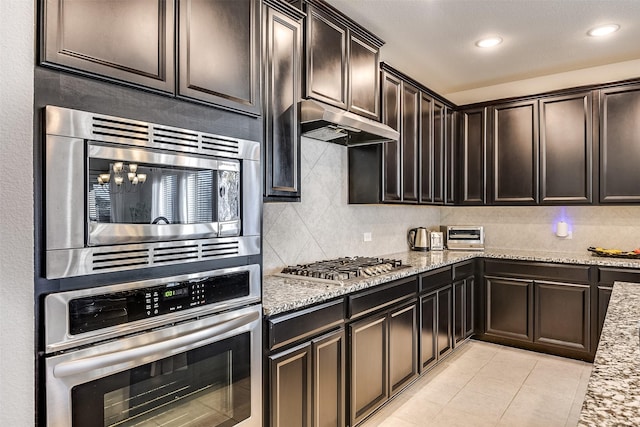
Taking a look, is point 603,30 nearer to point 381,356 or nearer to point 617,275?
point 617,275

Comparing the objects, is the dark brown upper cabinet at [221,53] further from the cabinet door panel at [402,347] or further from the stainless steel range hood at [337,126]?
the cabinet door panel at [402,347]

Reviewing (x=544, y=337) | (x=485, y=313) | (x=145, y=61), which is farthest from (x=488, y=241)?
(x=145, y=61)

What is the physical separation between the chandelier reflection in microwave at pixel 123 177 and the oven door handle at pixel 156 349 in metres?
0.52

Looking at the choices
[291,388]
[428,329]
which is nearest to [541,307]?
[428,329]

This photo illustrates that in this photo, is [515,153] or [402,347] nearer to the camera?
[402,347]

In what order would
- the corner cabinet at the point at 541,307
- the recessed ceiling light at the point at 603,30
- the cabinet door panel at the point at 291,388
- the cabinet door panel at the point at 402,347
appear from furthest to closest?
the corner cabinet at the point at 541,307, the recessed ceiling light at the point at 603,30, the cabinet door panel at the point at 402,347, the cabinet door panel at the point at 291,388

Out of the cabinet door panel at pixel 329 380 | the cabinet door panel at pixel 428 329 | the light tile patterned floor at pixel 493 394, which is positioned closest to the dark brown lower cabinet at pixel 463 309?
the light tile patterned floor at pixel 493 394

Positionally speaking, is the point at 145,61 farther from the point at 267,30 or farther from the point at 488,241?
the point at 488,241

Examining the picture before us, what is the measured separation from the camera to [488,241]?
4.65 m

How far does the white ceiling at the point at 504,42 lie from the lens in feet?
8.99

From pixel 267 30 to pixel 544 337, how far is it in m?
3.61

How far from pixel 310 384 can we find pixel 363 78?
83.9 inches

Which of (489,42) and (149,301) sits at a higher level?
(489,42)

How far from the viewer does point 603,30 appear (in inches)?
121
